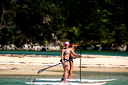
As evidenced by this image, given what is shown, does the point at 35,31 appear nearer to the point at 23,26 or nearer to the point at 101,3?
the point at 23,26

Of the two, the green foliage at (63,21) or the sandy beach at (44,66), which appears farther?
the green foliage at (63,21)

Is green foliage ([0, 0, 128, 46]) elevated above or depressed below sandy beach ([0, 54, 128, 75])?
above

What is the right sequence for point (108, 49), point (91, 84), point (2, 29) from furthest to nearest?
point (108, 49)
point (2, 29)
point (91, 84)

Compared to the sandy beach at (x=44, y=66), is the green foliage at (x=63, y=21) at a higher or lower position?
higher

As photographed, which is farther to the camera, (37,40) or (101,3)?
(101,3)

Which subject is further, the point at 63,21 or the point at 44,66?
the point at 63,21

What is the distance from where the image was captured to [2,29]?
80125 mm

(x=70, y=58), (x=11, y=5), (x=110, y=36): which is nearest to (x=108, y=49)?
(x=110, y=36)

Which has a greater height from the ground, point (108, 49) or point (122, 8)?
point (122, 8)

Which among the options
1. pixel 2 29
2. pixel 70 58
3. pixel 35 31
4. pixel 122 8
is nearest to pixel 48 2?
pixel 35 31

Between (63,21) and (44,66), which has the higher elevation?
(63,21)

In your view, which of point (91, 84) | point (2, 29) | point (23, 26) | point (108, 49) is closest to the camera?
point (91, 84)

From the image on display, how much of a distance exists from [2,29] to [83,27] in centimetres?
1821

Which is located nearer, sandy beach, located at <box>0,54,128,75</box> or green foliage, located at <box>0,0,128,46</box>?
sandy beach, located at <box>0,54,128,75</box>
